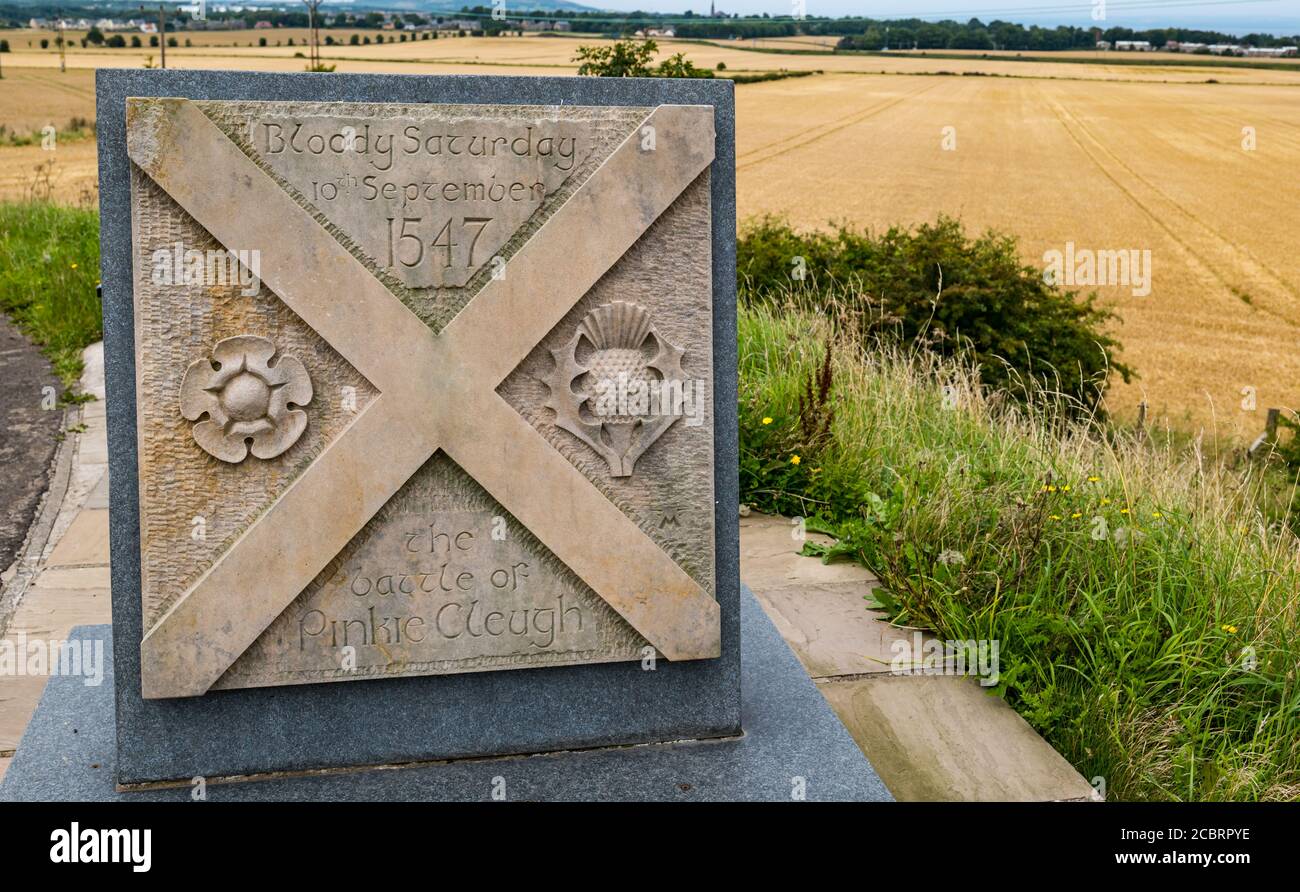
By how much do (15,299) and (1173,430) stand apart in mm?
11030

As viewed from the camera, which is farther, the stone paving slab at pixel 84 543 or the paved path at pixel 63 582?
the stone paving slab at pixel 84 543

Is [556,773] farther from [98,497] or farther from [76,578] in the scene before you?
[98,497]

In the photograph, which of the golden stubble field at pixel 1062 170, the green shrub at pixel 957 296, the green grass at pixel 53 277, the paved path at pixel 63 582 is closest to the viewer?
the paved path at pixel 63 582

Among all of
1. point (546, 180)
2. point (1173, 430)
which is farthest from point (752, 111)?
point (546, 180)

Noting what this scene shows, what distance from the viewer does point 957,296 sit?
9156mm

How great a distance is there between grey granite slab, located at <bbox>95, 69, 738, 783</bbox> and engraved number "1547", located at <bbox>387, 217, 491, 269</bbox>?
12.4 inches

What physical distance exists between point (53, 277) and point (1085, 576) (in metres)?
9.90

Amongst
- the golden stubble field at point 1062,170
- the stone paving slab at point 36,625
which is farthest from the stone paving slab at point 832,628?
the golden stubble field at point 1062,170

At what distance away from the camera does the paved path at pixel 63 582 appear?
13.2 feet

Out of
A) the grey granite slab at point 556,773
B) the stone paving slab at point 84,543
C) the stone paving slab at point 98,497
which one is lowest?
the grey granite slab at point 556,773

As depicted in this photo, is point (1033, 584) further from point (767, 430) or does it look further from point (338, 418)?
point (338, 418)

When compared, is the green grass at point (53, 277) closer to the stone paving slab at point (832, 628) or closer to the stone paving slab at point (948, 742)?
the stone paving slab at point (832, 628)

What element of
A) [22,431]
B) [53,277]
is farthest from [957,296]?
[53,277]

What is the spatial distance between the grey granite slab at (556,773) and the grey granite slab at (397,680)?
5 centimetres
